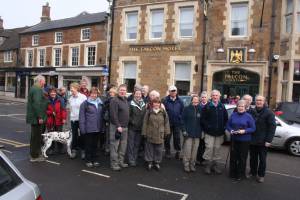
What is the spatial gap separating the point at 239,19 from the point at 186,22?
3.17 m

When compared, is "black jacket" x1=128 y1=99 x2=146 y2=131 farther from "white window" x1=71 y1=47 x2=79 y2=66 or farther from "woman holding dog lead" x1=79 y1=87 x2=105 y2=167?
"white window" x1=71 y1=47 x2=79 y2=66

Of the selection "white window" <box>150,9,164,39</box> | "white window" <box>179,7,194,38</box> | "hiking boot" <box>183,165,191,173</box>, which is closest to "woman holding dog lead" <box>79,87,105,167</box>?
"hiking boot" <box>183,165,191,173</box>

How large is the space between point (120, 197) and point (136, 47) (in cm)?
1644

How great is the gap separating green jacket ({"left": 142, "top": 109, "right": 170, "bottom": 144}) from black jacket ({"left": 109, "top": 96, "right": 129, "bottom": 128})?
1.45ft

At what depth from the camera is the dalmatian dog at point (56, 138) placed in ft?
25.4

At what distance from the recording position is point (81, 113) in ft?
23.4

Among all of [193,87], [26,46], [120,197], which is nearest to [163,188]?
[120,197]

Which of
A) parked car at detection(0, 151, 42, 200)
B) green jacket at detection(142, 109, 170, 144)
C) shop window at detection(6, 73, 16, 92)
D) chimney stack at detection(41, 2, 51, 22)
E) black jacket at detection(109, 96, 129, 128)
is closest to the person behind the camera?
parked car at detection(0, 151, 42, 200)

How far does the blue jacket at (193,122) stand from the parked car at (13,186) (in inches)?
185

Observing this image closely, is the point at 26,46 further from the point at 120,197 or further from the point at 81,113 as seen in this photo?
the point at 120,197

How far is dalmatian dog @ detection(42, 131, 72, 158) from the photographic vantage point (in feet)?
25.4

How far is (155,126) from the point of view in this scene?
278 inches

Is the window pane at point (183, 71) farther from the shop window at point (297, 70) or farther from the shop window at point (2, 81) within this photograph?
the shop window at point (2, 81)

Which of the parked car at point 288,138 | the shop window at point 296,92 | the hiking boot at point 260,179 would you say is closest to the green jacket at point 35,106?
the hiking boot at point 260,179
